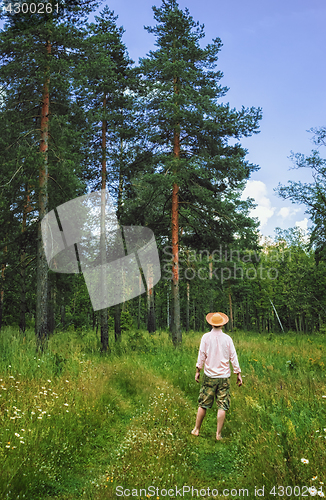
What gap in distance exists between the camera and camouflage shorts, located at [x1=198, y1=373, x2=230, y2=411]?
5.25 meters

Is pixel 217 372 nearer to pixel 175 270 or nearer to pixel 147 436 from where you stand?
pixel 147 436

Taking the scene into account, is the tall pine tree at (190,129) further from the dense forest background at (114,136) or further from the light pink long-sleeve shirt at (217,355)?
the light pink long-sleeve shirt at (217,355)

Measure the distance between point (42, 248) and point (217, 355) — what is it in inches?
280

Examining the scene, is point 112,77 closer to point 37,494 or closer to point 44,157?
point 44,157

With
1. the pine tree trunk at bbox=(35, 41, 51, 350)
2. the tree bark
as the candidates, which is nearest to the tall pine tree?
the tree bark

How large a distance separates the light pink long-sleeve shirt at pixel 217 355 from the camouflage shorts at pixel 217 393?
104mm

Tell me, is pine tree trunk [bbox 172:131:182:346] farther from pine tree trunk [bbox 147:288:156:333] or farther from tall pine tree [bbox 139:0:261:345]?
pine tree trunk [bbox 147:288:156:333]

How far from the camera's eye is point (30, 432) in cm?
424

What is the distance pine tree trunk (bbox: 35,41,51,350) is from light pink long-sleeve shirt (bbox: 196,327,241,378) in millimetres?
5809

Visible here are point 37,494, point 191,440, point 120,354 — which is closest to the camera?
point 37,494

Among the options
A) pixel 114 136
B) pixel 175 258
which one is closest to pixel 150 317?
pixel 175 258

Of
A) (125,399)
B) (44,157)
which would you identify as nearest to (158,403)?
(125,399)

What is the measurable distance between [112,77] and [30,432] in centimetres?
1508

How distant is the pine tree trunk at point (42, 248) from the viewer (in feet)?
32.4
